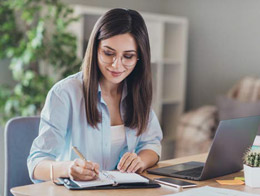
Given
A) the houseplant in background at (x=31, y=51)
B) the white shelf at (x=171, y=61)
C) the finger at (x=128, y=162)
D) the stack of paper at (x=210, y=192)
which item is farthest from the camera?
the white shelf at (x=171, y=61)

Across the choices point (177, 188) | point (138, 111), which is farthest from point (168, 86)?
point (177, 188)

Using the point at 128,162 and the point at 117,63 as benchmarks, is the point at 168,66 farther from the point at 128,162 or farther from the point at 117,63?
the point at 128,162

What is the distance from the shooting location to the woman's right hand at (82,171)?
5.02ft

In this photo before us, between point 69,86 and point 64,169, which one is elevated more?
point 69,86

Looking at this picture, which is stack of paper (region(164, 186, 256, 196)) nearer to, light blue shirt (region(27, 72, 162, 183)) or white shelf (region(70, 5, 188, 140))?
light blue shirt (region(27, 72, 162, 183))

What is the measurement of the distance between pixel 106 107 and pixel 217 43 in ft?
9.16

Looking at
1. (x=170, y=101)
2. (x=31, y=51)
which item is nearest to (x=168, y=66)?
(x=170, y=101)

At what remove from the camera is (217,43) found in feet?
14.8

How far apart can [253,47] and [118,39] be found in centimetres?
270

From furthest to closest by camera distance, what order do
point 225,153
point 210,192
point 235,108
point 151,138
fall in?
point 235,108, point 151,138, point 225,153, point 210,192

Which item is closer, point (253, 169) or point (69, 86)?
point (253, 169)

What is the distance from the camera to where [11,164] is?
1.96 m

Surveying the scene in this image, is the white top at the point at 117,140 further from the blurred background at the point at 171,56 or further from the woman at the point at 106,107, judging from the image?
the blurred background at the point at 171,56

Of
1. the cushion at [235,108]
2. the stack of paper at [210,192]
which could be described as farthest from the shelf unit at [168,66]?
the stack of paper at [210,192]
